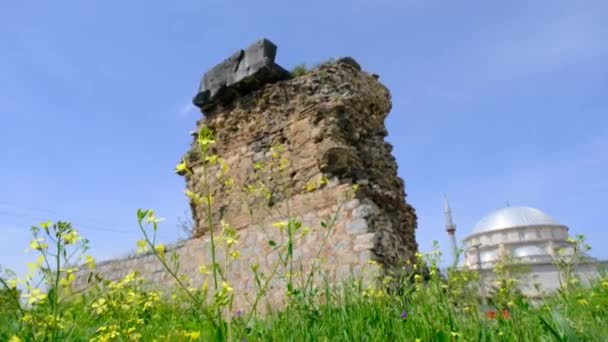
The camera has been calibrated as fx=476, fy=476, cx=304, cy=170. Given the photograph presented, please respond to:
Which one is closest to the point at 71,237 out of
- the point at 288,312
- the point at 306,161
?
the point at 288,312

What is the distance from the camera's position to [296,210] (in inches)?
253

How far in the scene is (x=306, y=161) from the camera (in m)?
6.50

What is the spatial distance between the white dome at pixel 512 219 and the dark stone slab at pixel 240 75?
38.6m

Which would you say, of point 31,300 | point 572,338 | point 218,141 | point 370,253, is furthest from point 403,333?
point 218,141

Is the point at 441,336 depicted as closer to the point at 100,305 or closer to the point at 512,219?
the point at 100,305

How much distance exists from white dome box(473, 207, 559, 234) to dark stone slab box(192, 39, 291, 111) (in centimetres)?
3859

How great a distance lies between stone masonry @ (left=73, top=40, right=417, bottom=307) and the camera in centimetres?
577

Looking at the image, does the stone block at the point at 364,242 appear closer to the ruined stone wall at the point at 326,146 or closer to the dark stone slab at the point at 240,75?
the ruined stone wall at the point at 326,146

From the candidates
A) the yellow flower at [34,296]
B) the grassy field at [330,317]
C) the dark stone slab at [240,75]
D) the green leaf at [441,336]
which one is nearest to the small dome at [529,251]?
the dark stone slab at [240,75]

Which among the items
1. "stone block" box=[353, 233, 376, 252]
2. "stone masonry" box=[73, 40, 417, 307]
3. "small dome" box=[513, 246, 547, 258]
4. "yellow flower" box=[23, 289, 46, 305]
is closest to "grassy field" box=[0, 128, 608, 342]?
"yellow flower" box=[23, 289, 46, 305]

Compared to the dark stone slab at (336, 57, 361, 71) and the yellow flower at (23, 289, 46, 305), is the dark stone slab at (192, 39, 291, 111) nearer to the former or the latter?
the dark stone slab at (336, 57, 361, 71)

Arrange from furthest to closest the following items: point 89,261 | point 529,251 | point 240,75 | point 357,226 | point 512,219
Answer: point 512,219 < point 529,251 < point 240,75 < point 357,226 < point 89,261

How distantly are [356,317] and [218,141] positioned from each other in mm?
5729

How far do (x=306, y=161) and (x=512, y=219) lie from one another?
40.1 m
